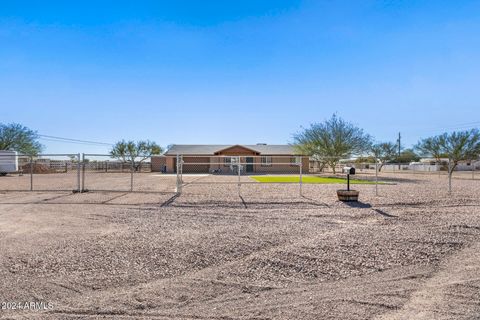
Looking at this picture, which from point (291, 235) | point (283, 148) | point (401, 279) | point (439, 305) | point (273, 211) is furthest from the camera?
point (283, 148)

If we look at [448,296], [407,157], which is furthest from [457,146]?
[448,296]

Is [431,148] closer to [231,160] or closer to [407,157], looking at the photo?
[407,157]

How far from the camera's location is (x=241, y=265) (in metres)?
4.95

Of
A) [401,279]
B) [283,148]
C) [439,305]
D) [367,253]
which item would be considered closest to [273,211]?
[367,253]

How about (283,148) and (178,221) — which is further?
(283,148)

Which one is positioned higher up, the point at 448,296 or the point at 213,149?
the point at 213,149

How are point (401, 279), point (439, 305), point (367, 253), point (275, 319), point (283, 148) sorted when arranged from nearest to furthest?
point (275, 319)
point (439, 305)
point (401, 279)
point (367, 253)
point (283, 148)

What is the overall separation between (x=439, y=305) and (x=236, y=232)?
4.30 m

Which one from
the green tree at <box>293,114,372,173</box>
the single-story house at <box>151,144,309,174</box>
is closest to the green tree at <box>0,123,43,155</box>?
A: the single-story house at <box>151,144,309,174</box>

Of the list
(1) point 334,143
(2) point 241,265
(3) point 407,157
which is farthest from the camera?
(3) point 407,157

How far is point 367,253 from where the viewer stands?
5.51m

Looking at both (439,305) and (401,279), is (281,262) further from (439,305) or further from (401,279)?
(439,305)

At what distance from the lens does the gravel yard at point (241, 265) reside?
354cm

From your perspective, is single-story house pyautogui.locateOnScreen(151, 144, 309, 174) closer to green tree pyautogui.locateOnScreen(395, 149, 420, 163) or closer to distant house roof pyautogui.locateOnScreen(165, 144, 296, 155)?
distant house roof pyautogui.locateOnScreen(165, 144, 296, 155)
